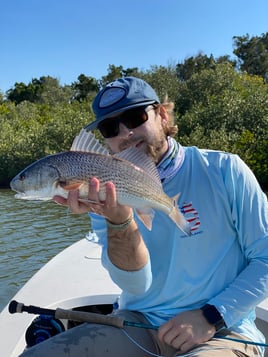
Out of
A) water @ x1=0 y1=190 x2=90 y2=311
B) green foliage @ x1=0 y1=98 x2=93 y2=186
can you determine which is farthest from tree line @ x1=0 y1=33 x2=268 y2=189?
water @ x1=0 y1=190 x2=90 y2=311

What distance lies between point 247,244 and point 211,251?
0.57 ft

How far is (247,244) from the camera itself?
208 cm

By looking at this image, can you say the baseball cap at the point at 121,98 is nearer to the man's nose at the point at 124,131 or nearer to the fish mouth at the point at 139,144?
the man's nose at the point at 124,131

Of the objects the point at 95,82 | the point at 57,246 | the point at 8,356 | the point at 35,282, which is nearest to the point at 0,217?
the point at 57,246

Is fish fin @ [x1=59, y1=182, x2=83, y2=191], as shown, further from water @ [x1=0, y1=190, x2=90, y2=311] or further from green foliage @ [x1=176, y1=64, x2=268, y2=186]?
green foliage @ [x1=176, y1=64, x2=268, y2=186]

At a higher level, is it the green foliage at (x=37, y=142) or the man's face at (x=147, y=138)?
the man's face at (x=147, y=138)

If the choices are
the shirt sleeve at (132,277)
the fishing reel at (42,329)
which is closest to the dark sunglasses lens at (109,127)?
the shirt sleeve at (132,277)

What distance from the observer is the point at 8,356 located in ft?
8.24

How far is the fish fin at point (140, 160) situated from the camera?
205cm

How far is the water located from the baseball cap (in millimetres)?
5384

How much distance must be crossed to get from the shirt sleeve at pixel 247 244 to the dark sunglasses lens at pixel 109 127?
0.63m

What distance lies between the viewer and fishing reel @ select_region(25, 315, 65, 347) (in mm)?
2648

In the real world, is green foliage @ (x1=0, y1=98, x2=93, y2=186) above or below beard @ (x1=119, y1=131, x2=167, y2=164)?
below

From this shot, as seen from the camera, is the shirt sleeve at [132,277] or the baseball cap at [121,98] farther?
the baseball cap at [121,98]
